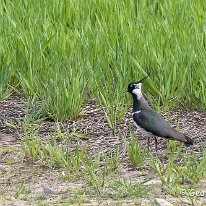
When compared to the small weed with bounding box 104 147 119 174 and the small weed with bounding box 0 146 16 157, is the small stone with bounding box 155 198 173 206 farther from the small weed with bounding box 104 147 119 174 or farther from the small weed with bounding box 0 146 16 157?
the small weed with bounding box 0 146 16 157

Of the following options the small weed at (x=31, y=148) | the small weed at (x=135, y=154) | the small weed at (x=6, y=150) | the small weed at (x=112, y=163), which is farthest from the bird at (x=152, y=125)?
the small weed at (x=6, y=150)

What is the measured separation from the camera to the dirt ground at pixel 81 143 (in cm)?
453

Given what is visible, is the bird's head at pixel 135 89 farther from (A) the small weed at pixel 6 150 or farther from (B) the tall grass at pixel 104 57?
(A) the small weed at pixel 6 150

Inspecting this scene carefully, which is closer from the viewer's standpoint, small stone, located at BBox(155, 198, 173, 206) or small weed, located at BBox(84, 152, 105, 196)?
small stone, located at BBox(155, 198, 173, 206)

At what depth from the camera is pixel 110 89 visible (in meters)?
5.90

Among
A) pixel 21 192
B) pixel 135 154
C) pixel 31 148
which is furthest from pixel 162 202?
pixel 31 148

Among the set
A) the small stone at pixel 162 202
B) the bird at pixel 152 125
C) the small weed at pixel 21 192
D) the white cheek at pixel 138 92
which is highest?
the white cheek at pixel 138 92

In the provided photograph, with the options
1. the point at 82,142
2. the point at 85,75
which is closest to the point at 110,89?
the point at 85,75

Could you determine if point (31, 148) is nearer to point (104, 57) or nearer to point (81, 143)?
point (81, 143)

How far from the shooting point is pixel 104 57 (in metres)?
6.19

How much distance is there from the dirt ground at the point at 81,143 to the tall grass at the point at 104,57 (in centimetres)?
9

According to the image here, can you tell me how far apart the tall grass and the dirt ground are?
90 mm

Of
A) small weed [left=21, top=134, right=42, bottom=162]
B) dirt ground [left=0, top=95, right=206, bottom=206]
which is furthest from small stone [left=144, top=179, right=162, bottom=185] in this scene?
small weed [left=21, top=134, right=42, bottom=162]

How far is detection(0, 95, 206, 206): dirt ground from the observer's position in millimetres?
4531
